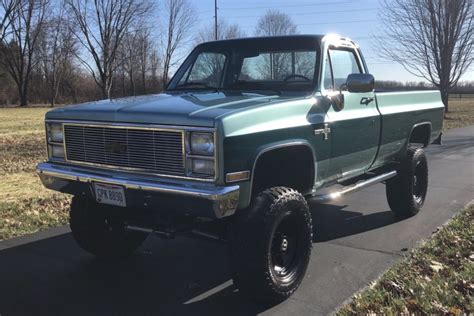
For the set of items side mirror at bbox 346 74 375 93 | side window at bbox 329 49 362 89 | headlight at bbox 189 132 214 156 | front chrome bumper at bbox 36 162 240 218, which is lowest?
front chrome bumper at bbox 36 162 240 218

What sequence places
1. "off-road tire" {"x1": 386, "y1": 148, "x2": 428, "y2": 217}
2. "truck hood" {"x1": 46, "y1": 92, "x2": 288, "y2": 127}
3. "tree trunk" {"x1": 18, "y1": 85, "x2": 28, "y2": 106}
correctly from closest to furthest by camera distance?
"truck hood" {"x1": 46, "y1": 92, "x2": 288, "y2": 127} → "off-road tire" {"x1": 386, "y1": 148, "x2": 428, "y2": 217} → "tree trunk" {"x1": 18, "y1": 85, "x2": 28, "y2": 106}

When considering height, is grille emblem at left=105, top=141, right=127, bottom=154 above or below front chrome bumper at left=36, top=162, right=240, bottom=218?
above

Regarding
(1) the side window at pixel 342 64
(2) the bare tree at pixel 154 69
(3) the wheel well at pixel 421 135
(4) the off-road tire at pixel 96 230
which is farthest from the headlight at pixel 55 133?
(2) the bare tree at pixel 154 69

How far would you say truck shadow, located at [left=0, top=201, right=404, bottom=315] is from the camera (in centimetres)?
388

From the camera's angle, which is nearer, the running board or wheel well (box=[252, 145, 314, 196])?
wheel well (box=[252, 145, 314, 196])

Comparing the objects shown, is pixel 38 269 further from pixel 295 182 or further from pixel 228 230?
pixel 295 182

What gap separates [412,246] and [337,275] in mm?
1186

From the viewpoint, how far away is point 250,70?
5160 mm

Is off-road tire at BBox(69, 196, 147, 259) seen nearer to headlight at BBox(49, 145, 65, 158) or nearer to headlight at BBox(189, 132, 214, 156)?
headlight at BBox(49, 145, 65, 158)

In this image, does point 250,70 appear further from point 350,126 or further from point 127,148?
point 127,148

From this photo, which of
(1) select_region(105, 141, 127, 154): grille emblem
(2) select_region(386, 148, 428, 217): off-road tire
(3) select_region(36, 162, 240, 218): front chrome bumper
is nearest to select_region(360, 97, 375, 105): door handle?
(2) select_region(386, 148, 428, 217): off-road tire

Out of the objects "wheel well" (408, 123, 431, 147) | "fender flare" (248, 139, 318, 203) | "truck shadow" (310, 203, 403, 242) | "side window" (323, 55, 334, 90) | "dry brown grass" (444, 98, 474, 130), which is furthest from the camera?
"dry brown grass" (444, 98, 474, 130)

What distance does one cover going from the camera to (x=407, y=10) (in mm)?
25109

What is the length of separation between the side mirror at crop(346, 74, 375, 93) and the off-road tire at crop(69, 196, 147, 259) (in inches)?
97.7
